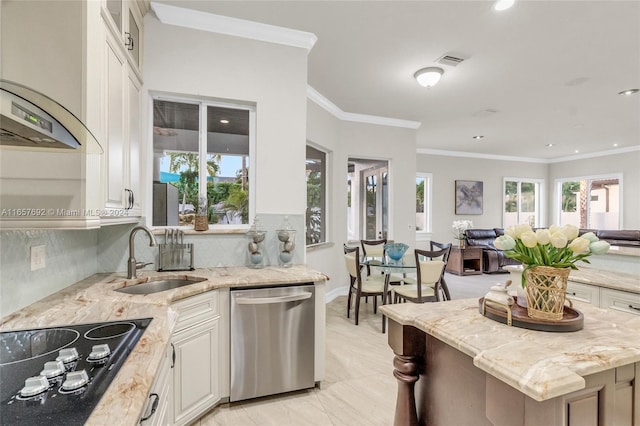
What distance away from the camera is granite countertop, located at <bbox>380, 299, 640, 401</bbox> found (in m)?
0.89

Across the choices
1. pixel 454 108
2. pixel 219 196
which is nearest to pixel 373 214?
pixel 454 108

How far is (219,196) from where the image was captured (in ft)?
9.64

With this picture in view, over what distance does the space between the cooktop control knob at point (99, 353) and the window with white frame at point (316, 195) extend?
353 centimetres

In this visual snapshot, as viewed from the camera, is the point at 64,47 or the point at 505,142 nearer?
the point at 64,47

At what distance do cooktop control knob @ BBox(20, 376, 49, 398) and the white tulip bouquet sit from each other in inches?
64.4

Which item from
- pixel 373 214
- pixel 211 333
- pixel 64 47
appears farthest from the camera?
pixel 373 214

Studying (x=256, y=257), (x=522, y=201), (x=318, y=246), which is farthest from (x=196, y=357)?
(x=522, y=201)

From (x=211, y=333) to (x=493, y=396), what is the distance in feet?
5.59

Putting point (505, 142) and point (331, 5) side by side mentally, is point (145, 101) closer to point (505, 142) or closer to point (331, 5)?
point (331, 5)

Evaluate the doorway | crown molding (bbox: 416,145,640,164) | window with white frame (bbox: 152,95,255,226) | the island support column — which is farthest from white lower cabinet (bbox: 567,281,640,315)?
crown molding (bbox: 416,145,640,164)

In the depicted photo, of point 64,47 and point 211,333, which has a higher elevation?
point 64,47

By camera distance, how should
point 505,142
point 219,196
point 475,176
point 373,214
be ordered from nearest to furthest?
point 219,196 → point 373,214 → point 505,142 → point 475,176

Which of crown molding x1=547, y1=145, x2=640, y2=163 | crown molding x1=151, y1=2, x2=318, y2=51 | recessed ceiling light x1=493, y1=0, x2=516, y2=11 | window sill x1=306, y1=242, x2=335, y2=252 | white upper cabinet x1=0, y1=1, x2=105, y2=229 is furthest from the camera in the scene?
crown molding x1=547, y1=145, x2=640, y2=163

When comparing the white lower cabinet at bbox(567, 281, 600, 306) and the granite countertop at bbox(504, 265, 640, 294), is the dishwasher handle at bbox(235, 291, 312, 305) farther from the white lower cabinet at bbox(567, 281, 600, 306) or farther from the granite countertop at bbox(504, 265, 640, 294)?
the white lower cabinet at bbox(567, 281, 600, 306)
